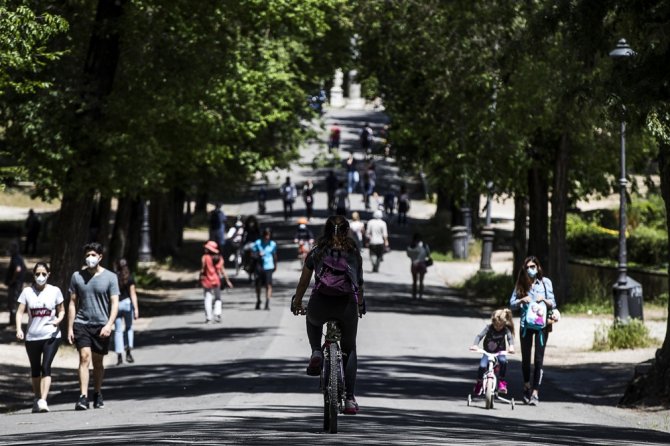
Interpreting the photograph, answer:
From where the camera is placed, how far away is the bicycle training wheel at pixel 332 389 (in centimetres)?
1174

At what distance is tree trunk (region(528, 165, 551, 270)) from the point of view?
34000 millimetres

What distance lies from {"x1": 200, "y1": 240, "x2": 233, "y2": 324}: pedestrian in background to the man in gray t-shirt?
11.4m

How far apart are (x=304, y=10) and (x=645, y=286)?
38.0 ft

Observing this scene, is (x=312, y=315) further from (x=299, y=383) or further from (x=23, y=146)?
(x=23, y=146)

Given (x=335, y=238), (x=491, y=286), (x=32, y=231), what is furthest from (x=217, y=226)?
(x=335, y=238)

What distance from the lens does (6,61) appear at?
15.6m

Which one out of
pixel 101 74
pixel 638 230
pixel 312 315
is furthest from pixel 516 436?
pixel 638 230

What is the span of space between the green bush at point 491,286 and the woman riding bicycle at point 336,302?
21928 mm

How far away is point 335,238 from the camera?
40.2 feet

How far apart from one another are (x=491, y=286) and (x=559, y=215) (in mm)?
5390

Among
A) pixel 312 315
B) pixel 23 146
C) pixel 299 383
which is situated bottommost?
pixel 299 383

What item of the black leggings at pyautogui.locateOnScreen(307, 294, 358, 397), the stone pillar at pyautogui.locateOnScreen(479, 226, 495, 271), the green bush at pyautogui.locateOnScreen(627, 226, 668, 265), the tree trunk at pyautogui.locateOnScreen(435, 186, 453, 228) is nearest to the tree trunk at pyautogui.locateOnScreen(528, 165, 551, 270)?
the green bush at pyautogui.locateOnScreen(627, 226, 668, 265)

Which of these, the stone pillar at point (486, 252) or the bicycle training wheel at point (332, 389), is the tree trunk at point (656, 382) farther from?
the stone pillar at point (486, 252)

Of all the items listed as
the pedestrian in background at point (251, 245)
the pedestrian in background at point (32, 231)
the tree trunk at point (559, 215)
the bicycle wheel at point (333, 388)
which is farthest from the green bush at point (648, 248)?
the bicycle wheel at point (333, 388)
